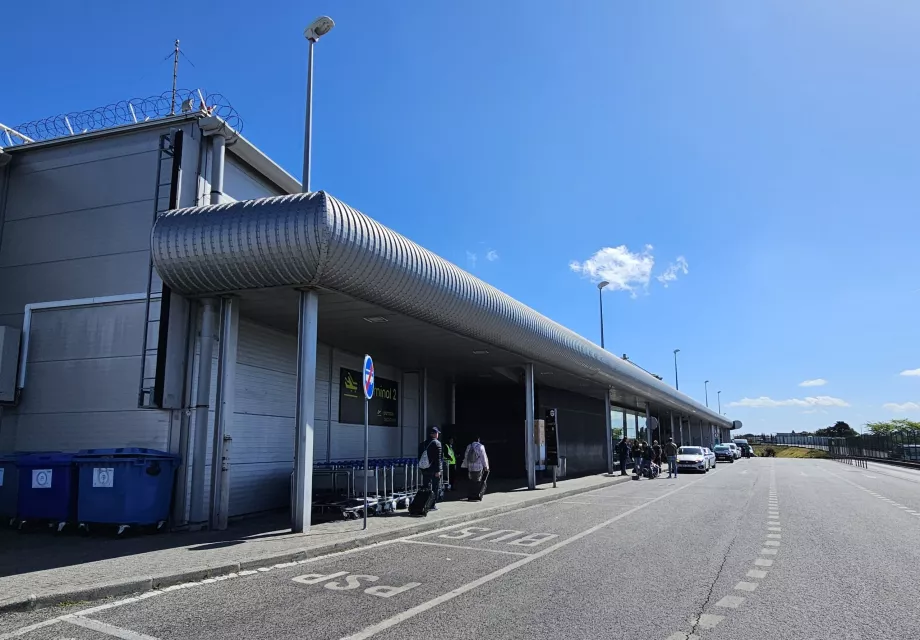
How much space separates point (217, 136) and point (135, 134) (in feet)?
5.49

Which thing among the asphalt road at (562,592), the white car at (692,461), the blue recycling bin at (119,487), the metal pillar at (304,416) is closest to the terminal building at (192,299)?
the metal pillar at (304,416)

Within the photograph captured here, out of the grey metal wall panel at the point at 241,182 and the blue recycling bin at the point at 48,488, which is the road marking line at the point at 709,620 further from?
the grey metal wall panel at the point at 241,182

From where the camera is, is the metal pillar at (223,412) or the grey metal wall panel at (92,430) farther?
the grey metal wall panel at (92,430)

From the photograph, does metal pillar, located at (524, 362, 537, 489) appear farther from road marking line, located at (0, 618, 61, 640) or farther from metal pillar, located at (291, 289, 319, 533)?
road marking line, located at (0, 618, 61, 640)

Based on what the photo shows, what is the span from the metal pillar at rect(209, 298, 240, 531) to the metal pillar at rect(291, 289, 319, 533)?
1.42 m

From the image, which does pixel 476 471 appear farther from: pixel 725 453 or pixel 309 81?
pixel 725 453

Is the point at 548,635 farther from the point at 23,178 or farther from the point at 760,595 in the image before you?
the point at 23,178

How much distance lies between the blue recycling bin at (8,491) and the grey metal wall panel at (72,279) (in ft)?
10.5

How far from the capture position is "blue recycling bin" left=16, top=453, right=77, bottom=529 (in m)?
9.80

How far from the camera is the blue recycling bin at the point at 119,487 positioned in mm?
9523

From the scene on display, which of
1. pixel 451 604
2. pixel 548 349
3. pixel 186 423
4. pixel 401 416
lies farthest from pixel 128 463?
pixel 548 349

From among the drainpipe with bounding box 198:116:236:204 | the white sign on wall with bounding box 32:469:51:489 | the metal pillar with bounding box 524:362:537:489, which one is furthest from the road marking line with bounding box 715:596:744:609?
the metal pillar with bounding box 524:362:537:489

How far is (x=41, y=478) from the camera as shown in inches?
392

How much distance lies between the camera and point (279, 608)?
595 centimetres
